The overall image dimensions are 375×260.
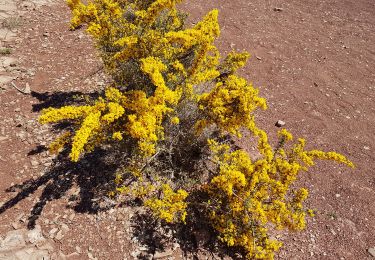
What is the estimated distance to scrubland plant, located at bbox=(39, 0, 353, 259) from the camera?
417 centimetres

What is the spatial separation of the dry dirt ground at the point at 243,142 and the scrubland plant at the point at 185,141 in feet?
1.68

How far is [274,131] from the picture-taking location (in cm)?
636

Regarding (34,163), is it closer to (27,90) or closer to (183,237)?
(27,90)

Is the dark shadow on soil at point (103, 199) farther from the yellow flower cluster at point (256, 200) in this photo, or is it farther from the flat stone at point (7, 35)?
the flat stone at point (7, 35)

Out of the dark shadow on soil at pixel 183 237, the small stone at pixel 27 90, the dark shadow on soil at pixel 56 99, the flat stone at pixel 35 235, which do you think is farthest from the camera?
the small stone at pixel 27 90

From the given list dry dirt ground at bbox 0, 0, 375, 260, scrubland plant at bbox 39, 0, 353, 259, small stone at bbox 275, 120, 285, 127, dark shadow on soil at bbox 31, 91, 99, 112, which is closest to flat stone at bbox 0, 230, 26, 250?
dry dirt ground at bbox 0, 0, 375, 260

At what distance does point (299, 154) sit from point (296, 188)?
52.6 inches

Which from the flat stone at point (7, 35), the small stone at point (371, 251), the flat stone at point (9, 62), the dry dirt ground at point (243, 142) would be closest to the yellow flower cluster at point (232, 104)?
the dry dirt ground at point (243, 142)

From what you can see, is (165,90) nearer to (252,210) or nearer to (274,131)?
(252,210)

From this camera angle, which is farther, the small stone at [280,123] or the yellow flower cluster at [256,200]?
the small stone at [280,123]

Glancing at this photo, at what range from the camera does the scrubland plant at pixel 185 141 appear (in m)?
4.17

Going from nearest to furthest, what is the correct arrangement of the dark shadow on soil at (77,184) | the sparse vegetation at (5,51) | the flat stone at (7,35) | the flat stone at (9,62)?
the dark shadow on soil at (77,184), the flat stone at (9,62), the sparse vegetation at (5,51), the flat stone at (7,35)

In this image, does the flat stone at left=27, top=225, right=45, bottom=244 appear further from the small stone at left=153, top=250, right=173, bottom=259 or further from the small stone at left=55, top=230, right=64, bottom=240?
the small stone at left=153, top=250, right=173, bottom=259

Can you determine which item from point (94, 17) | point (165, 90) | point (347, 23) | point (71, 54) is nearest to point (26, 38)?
point (71, 54)
